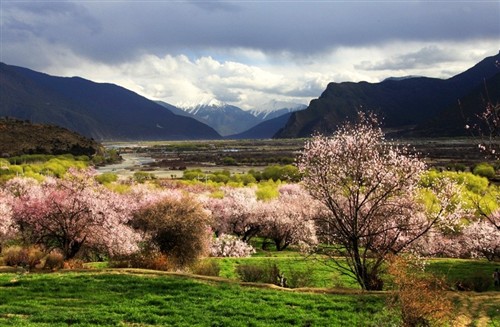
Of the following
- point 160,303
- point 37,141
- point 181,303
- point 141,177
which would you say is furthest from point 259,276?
point 37,141

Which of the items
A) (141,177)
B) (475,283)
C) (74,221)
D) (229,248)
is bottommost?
(229,248)

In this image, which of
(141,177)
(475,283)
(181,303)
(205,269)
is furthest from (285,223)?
(141,177)

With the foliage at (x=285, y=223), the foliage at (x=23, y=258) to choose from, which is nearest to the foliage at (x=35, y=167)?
the foliage at (x=285, y=223)

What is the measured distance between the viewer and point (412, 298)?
15438 mm

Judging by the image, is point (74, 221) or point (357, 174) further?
point (74, 221)

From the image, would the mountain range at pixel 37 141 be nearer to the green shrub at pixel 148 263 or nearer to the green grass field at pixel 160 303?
the green shrub at pixel 148 263

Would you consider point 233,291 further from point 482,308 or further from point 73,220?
point 73,220

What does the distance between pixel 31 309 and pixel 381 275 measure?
68.9 feet

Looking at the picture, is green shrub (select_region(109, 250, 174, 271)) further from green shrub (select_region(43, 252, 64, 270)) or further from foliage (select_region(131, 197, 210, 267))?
green shrub (select_region(43, 252, 64, 270))

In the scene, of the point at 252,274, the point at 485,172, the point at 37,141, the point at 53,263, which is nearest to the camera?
the point at 252,274

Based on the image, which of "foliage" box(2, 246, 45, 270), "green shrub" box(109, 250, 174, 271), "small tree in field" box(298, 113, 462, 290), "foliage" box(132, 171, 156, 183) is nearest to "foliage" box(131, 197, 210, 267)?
"green shrub" box(109, 250, 174, 271)

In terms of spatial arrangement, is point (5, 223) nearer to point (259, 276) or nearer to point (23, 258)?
point (23, 258)

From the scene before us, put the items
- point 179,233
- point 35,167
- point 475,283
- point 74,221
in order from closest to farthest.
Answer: point 475,283 < point 179,233 < point 74,221 < point 35,167

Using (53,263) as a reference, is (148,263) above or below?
below
